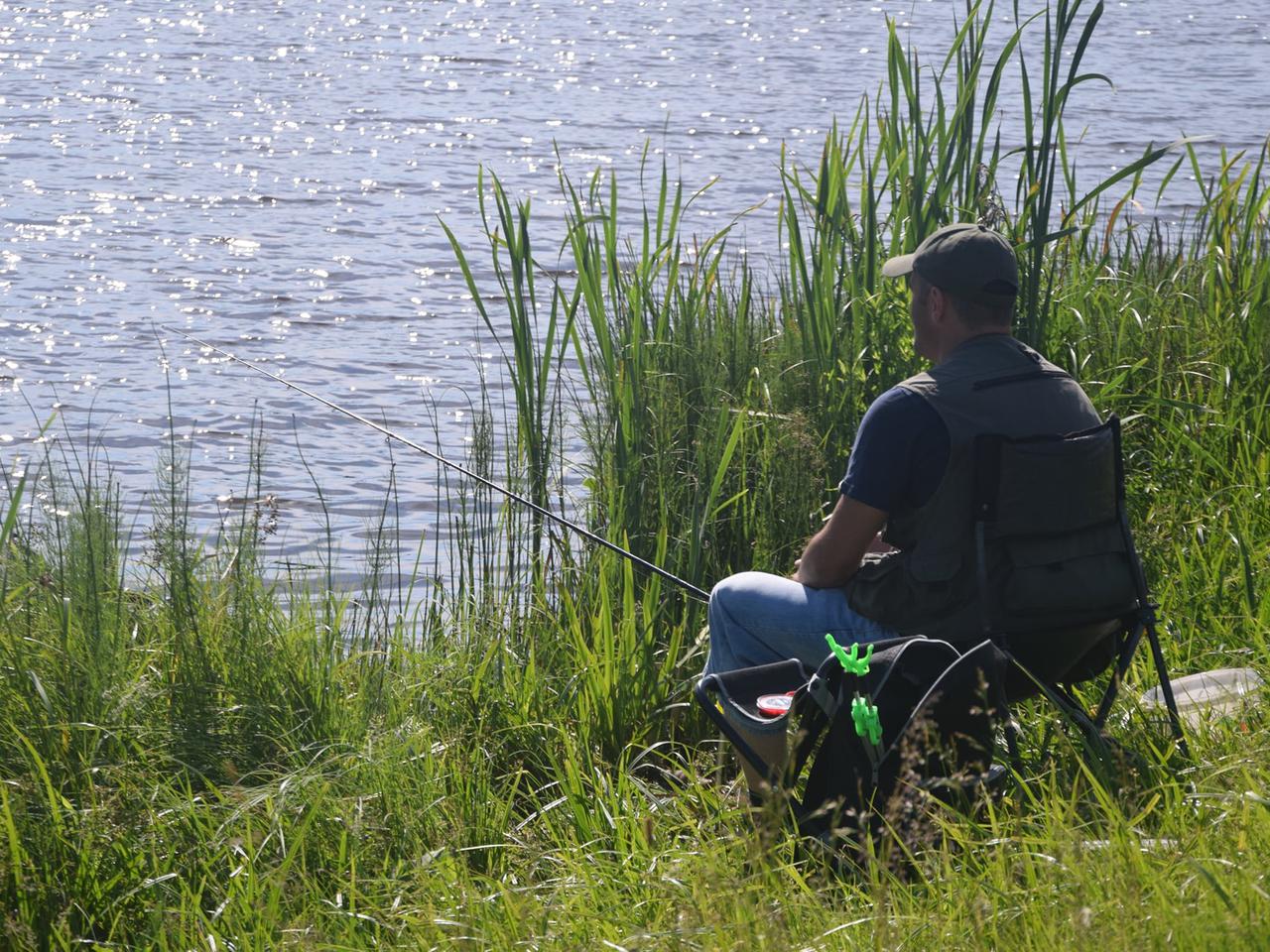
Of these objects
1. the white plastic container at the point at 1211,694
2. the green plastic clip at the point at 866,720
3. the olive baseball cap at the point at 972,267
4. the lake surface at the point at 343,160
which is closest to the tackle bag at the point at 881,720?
the green plastic clip at the point at 866,720

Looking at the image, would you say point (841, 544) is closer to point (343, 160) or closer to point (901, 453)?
point (901, 453)

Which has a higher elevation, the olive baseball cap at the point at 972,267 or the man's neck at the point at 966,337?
the olive baseball cap at the point at 972,267

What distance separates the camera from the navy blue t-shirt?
3137 mm

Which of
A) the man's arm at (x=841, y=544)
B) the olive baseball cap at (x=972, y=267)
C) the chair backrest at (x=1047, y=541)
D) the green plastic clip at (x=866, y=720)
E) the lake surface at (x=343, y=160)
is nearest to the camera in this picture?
the green plastic clip at (x=866, y=720)

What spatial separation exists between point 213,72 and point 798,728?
1773 centimetres

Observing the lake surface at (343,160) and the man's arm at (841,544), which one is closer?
the man's arm at (841,544)

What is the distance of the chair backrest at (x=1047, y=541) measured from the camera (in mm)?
3066

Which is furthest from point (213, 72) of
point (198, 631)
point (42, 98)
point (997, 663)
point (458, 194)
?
point (997, 663)

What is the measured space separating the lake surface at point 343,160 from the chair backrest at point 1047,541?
1964 mm

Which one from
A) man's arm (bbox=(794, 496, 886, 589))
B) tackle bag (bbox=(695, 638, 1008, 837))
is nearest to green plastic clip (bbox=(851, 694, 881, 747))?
tackle bag (bbox=(695, 638, 1008, 837))

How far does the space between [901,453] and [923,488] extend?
82 mm

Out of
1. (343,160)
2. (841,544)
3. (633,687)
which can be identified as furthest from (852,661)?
(343,160)

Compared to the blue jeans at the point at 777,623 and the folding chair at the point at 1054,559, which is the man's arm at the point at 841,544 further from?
the folding chair at the point at 1054,559

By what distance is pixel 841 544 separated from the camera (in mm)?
3229
